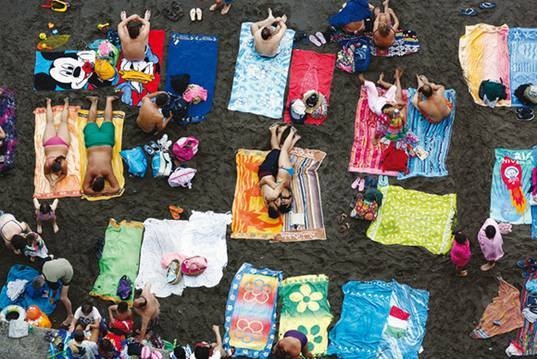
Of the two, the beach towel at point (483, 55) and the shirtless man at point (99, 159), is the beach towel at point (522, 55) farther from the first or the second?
the shirtless man at point (99, 159)

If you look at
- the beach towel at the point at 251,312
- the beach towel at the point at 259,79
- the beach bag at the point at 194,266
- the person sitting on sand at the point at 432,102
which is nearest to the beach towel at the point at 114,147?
the beach bag at the point at 194,266

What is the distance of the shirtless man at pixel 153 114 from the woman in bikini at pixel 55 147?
4.43 ft

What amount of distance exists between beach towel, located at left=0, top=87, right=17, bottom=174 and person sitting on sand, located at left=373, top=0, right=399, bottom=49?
6.60m

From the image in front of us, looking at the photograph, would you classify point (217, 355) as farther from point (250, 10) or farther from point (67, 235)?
point (250, 10)

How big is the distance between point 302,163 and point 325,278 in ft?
6.89

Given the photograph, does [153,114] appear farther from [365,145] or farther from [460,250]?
[460,250]

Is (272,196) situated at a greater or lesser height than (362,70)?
lesser

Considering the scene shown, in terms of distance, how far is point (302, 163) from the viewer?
17.7m

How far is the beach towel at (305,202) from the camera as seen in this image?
17234mm

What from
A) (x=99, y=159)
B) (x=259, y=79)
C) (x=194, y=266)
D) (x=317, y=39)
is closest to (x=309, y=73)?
(x=317, y=39)

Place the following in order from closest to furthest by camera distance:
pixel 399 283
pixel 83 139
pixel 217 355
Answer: pixel 217 355
pixel 399 283
pixel 83 139

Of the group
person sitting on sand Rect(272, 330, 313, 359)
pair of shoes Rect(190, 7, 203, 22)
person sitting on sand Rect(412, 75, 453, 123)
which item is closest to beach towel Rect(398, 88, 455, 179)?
person sitting on sand Rect(412, 75, 453, 123)

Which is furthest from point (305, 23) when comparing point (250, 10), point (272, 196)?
point (272, 196)

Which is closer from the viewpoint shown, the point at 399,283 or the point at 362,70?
the point at 399,283
